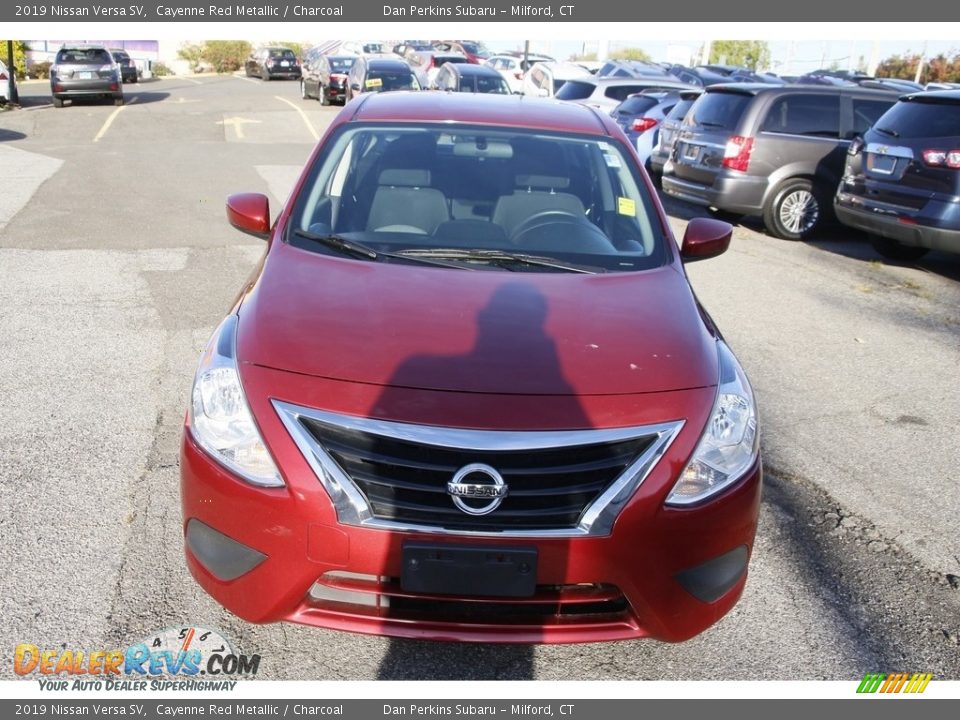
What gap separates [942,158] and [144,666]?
26.8ft

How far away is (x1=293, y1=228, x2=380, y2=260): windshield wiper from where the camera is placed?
362cm

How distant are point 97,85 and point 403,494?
24662 mm

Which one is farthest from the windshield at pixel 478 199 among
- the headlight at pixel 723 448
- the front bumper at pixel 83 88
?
the front bumper at pixel 83 88

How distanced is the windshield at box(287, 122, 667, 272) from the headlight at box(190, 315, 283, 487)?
960 mm

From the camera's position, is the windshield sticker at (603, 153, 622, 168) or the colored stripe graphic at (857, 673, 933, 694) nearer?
the colored stripe graphic at (857, 673, 933, 694)

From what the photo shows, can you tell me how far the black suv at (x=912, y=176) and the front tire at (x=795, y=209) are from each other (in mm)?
1343

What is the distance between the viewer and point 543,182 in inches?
169

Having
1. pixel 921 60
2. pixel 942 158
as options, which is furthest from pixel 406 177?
pixel 921 60

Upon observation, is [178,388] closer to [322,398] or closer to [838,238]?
[322,398]

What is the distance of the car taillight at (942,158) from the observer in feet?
27.0

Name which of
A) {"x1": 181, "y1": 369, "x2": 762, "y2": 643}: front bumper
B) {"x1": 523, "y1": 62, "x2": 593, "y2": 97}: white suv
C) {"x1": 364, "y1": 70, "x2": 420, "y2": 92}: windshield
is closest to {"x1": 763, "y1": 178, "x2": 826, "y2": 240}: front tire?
{"x1": 181, "y1": 369, "x2": 762, "y2": 643}: front bumper

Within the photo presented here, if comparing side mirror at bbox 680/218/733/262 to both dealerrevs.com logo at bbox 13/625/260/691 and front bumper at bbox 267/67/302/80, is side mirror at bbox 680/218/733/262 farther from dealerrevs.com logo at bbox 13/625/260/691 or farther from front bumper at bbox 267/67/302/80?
front bumper at bbox 267/67/302/80

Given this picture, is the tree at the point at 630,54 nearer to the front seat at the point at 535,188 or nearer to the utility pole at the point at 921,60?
the utility pole at the point at 921,60
